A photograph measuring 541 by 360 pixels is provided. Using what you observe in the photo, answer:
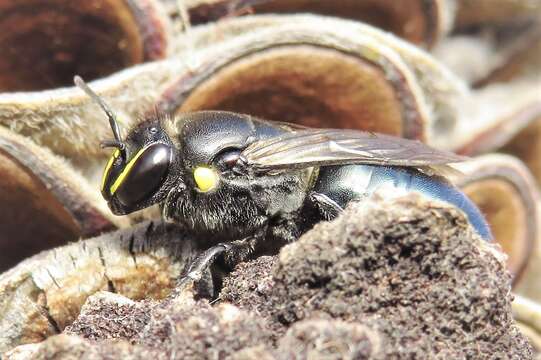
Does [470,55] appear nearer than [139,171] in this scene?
No

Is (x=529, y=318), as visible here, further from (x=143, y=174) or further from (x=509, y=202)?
(x=143, y=174)

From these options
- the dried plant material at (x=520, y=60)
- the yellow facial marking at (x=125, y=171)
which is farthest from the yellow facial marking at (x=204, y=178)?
the dried plant material at (x=520, y=60)

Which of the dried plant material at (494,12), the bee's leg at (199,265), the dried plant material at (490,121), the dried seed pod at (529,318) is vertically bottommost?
the dried seed pod at (529,318)

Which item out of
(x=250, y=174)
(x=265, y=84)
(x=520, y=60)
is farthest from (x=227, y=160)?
(x=520, y=60)

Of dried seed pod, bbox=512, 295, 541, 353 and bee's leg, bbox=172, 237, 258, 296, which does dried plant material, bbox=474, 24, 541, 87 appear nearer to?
dried seed pod, bbox=512, 295, 541, 353

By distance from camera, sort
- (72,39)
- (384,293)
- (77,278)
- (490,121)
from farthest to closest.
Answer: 1. (490,121)
2. (72,39)
3. (77,278)
4. (384,293)

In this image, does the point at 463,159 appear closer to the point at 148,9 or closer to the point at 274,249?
the point at 274,249

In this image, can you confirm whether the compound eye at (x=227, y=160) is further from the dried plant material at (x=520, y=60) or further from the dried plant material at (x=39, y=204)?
the dried plant material at (x=520, y=60)
